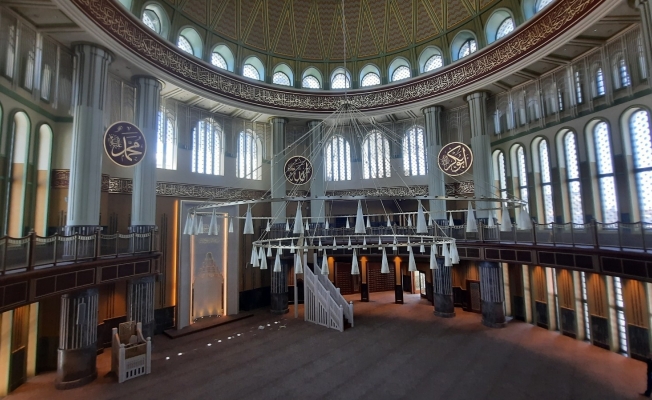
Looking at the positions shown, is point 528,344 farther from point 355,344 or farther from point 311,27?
point 311,27

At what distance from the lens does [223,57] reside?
13117mm

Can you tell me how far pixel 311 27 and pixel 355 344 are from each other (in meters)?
12.6

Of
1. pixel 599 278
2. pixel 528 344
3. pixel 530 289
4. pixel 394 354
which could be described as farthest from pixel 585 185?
pixel 394 354

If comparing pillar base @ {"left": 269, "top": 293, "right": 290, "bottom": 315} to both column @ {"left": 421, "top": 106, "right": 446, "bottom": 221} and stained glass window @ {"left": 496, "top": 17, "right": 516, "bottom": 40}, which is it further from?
stained glass window @ {"left": 496, "top": 17, "right": 516, "bottom": 40}

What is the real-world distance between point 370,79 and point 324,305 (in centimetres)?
996

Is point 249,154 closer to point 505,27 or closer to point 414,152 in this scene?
point 414,152

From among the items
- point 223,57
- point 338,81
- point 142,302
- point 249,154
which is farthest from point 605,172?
point 142,302

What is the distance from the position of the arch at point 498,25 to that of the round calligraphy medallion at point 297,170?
7.87 metres

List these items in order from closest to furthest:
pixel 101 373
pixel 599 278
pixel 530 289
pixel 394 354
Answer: pixel 101 373
pixel 394 354
pixel 599 278
pixel 530 289

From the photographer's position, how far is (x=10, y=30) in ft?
23.6

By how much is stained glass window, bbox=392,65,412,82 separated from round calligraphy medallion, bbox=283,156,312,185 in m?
5.61

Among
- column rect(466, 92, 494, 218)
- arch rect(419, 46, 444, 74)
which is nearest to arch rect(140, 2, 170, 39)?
arch rect(419, 46, 444, 74)

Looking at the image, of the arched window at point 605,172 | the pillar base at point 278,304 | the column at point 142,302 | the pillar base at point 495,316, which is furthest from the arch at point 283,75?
the pillar base at point 495,316

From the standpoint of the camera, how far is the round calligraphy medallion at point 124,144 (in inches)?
332
